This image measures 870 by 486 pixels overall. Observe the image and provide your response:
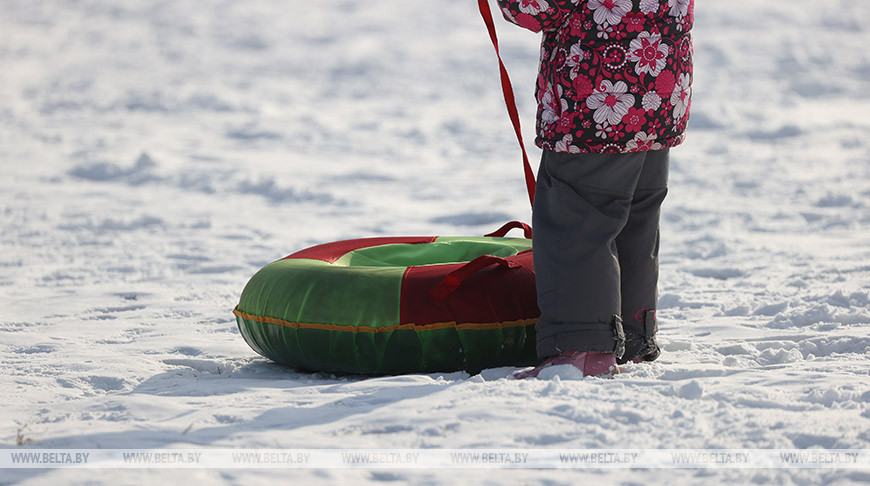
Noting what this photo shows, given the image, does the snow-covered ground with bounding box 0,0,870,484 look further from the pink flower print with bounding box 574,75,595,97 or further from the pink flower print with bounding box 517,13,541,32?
the pink flower print with bounding box 517,13,541,32

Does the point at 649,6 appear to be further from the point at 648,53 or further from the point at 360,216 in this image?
the point at 360,216

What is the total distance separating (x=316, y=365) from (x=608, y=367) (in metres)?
0.99

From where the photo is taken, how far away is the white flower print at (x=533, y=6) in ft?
8.46

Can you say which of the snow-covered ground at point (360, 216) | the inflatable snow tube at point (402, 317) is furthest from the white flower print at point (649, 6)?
the snow-covered ground at point (360, 216)

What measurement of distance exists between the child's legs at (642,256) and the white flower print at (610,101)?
239 millimetres

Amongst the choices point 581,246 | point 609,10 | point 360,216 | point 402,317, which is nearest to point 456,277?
point 402,317

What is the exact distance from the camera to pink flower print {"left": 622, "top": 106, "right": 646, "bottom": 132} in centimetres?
264

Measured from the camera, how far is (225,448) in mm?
2098

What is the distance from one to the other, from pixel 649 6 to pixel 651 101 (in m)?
0.27

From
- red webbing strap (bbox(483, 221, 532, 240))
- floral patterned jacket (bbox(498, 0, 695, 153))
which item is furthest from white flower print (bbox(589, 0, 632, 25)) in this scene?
red webbing strap (bbox(483, 221, 532, 240))

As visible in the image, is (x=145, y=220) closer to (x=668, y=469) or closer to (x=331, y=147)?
(x=331, y=147)

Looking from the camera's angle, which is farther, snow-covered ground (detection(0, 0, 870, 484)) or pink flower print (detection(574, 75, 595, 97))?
pink flower print (detection(574, 75, 595, 97))

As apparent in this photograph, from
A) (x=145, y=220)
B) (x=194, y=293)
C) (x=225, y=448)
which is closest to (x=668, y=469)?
(x=225, y=448)

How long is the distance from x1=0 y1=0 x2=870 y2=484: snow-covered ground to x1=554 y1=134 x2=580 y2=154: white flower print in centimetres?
67
